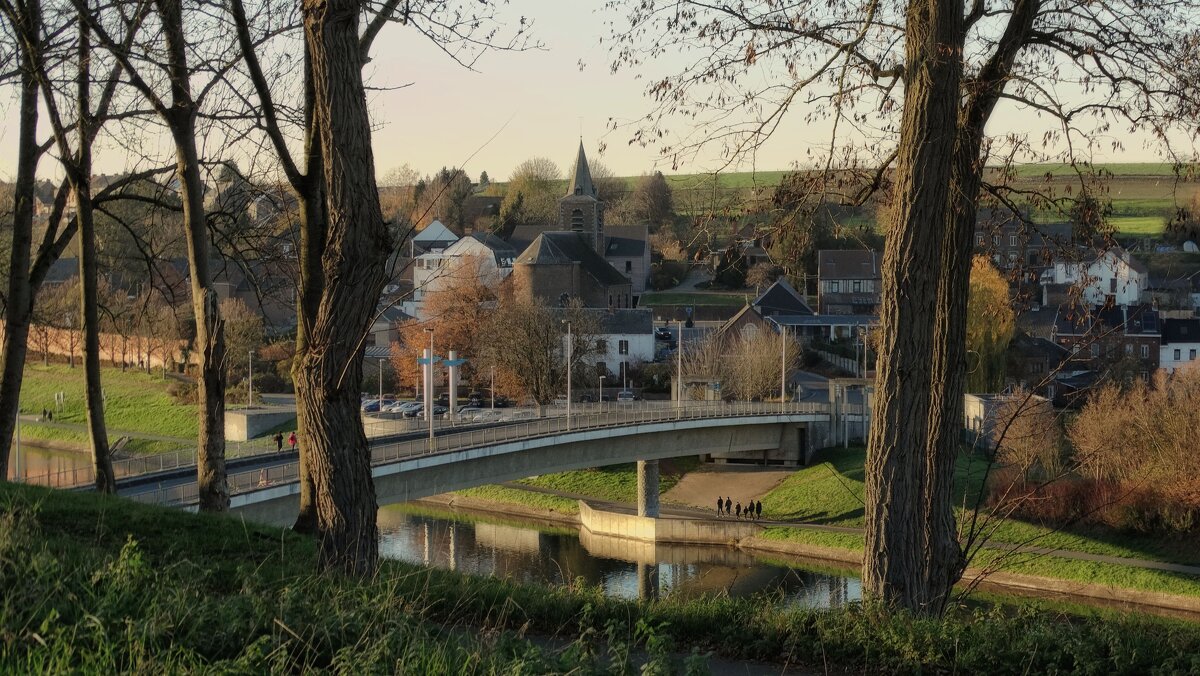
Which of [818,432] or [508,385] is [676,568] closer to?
[818,432]

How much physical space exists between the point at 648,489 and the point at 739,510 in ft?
10.9

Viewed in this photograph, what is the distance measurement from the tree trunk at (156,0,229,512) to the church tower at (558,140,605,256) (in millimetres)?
85726

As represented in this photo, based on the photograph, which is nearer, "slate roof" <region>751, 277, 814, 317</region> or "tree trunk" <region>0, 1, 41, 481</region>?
"tree trunk" <region>0, 1, 41, 481</region>

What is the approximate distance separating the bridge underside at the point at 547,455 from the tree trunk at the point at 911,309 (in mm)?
19085

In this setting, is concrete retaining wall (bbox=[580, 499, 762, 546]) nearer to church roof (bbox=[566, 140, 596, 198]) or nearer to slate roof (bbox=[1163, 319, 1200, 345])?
slate roof (bbox=[1163, 319, 1200, 345])

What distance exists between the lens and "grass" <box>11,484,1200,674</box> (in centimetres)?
438

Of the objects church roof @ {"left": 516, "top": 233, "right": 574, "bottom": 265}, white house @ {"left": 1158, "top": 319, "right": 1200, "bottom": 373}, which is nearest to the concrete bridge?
white house @ {"left": 1158, "top": 319, "right": 1200, "bottom": 373}

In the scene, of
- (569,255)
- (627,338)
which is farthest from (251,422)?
(569,255)

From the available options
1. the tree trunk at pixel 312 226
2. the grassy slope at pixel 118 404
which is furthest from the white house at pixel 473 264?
the tree trunk at pixel 312 226

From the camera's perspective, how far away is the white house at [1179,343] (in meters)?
67.5

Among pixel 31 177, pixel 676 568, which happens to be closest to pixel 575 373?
pixel 676 568

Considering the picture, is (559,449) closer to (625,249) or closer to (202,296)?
(202,296)

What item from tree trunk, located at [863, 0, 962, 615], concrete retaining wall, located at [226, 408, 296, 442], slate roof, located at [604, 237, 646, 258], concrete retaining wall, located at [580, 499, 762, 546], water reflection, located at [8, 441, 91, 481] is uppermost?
slate roof, located at [604, 237, 646, 258]

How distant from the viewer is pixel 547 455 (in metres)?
40.1
